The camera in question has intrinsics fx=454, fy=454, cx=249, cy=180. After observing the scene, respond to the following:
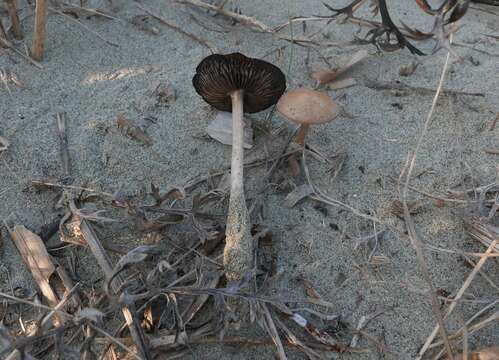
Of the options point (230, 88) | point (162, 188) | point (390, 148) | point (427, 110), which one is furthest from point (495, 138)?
point (162, 188)

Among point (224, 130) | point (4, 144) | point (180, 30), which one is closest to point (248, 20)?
point (180, 30)

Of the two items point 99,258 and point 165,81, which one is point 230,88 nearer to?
point 165,81

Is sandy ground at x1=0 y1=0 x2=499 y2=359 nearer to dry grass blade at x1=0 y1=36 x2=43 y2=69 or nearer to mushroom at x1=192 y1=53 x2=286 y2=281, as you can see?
dry grass blade at x1=0 y1=36 x2=43 y2=69

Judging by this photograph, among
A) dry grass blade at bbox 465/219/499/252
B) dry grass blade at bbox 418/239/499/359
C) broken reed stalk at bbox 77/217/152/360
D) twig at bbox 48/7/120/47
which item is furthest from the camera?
twig at bbox 48/7/120/47

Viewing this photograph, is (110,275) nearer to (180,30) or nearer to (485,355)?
(485,355)

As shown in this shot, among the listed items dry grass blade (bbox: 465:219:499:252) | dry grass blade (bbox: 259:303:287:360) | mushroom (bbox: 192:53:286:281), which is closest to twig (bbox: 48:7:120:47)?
mushroom (bbox: 192:53:286:281)
